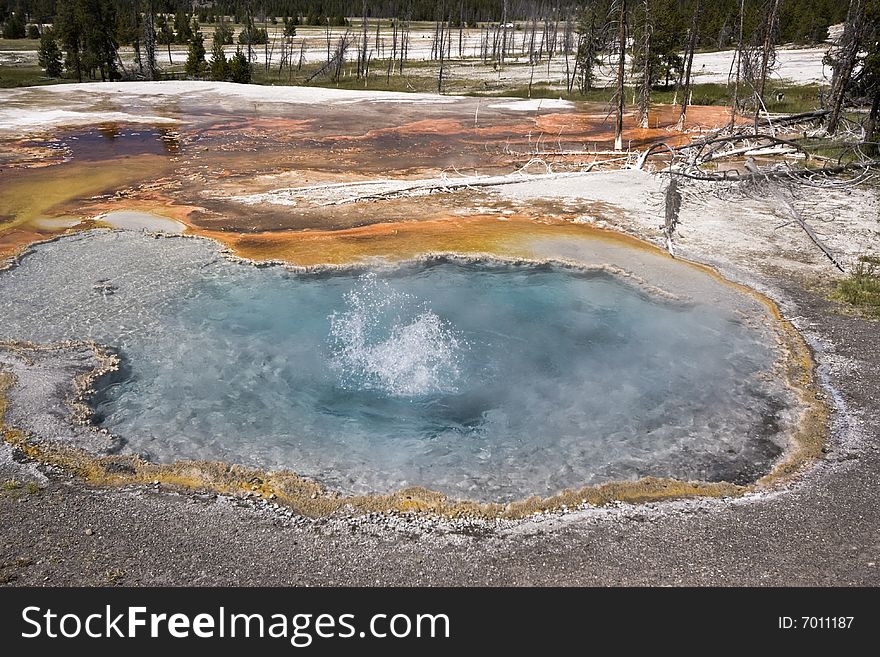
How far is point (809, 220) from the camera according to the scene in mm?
15445

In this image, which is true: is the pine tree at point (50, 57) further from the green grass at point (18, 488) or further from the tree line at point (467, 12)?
the green grass at point (18, 488)

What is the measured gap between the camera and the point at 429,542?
19.7ft

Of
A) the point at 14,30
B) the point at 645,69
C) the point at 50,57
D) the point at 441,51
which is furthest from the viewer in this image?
the point at 14,30

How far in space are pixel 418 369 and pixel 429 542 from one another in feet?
12.2

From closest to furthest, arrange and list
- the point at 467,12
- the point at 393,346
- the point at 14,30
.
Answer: the point at 393,346
the point at 14,30
the point at 467,12

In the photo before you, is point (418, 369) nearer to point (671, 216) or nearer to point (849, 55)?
point (671, 216)

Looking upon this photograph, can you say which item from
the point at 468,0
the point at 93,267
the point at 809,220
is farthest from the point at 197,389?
the point at 468,0

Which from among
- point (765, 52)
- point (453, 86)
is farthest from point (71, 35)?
point (765, 52)

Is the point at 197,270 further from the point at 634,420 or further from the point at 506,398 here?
the point at 634,420

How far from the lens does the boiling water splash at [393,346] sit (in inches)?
361

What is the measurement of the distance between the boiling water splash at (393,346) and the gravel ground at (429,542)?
9.91ft


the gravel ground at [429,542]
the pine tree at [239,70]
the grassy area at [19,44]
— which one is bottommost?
the gravel ground at [429,542]

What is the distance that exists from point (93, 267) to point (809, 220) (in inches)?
628

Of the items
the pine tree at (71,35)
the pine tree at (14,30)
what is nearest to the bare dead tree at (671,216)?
the pine tree at (71,35)
